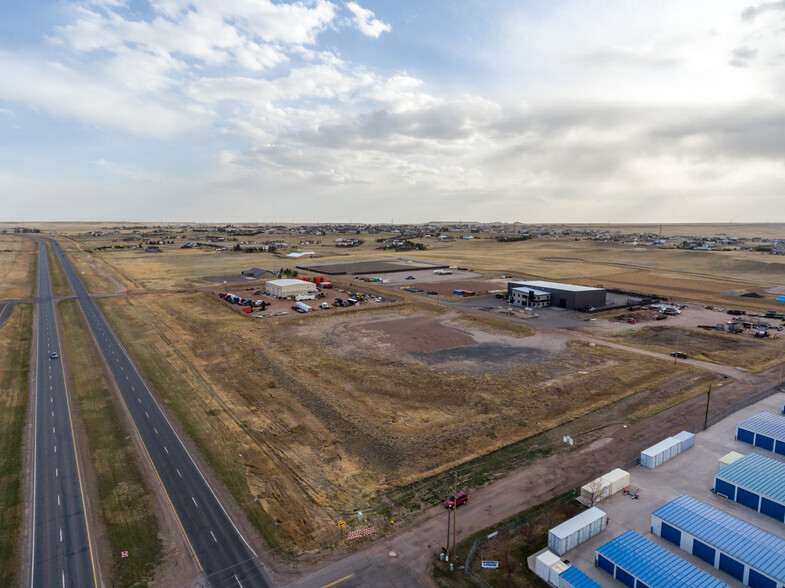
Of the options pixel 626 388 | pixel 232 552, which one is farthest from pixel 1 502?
pixel 626 388

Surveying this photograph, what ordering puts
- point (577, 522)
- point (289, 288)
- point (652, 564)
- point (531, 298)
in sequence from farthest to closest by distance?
point (289, 288) → point (531, 298) → point (577, 522) → point (652, 564)

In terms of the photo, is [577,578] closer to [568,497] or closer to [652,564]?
[652,564]

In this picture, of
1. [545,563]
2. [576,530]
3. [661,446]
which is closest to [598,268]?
[661,446]

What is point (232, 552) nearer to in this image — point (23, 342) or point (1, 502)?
point (1, 502)

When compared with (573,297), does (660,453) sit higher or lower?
lower

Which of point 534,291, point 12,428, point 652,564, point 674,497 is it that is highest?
point 534,291

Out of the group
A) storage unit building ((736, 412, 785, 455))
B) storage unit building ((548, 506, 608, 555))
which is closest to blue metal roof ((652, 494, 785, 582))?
storage unit building ((548, 506, 608, 555))

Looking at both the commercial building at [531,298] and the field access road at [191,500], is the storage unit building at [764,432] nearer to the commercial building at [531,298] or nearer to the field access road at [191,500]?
→ the field access road at [191,500]
